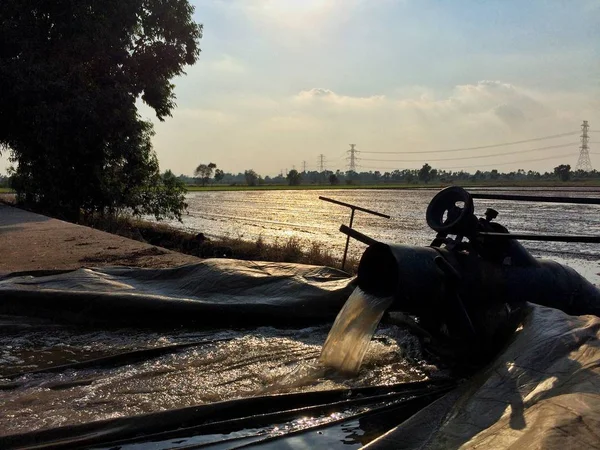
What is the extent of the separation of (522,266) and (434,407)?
1513 millimetres

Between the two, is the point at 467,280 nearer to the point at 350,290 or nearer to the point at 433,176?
the point at 350,290

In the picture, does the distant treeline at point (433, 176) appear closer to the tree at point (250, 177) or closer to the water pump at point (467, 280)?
the tree at point (250, 177)

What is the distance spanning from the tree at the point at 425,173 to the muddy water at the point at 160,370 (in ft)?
324

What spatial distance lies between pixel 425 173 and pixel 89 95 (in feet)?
301

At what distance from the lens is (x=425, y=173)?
102 metres

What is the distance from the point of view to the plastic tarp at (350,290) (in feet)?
6.59

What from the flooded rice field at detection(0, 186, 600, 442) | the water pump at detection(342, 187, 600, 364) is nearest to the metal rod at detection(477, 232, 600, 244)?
the water pump at detection(342, 187, 600, 364)

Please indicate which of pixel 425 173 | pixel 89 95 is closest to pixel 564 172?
pixel 425 173

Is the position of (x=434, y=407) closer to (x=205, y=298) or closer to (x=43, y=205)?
(x=205, y=298)

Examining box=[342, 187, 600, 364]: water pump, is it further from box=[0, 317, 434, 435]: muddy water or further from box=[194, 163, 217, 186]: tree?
box=[194, 163, 217, 186]: tree

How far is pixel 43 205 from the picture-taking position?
18.2 m

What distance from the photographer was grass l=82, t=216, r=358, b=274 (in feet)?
32.0

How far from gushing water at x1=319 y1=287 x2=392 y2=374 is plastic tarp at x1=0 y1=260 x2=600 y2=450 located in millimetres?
729

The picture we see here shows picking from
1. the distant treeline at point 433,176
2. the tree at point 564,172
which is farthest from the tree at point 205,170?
the tree at point 564,172
